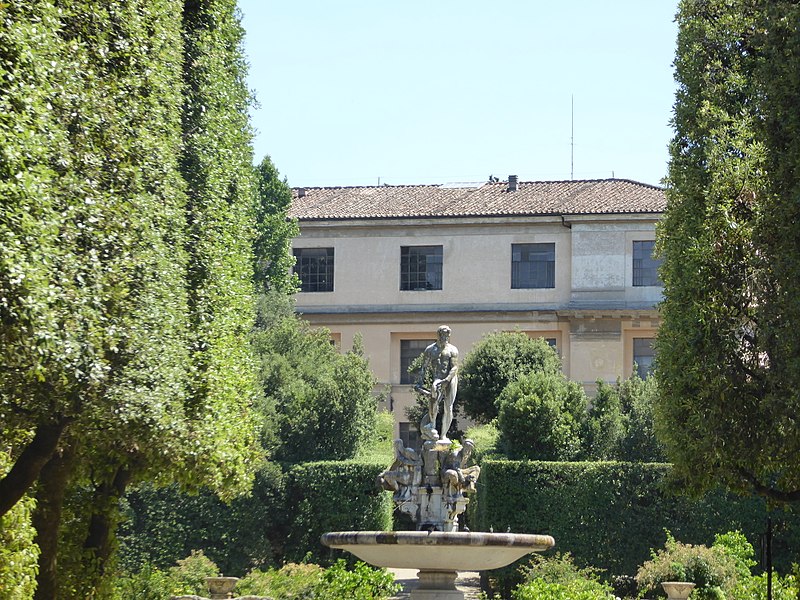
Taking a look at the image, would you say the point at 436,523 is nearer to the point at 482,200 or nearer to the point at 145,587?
the point at 145,587

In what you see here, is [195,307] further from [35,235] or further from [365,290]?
[365,290]

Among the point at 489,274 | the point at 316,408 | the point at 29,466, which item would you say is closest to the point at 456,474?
the point at 29,466

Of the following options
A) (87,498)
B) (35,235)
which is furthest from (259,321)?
(35,235)

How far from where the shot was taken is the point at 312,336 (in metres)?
41.1

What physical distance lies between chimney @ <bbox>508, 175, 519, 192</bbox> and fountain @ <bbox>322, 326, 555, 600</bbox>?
27664 mm

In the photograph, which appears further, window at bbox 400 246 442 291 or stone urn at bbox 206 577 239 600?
window at bbox 400 246 442 291

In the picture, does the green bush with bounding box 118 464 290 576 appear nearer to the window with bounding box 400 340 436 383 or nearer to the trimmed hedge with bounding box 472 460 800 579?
the trimmed hedge with bounding box 472 460 800 579

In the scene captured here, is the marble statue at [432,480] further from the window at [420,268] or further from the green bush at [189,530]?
the window at [420,268]

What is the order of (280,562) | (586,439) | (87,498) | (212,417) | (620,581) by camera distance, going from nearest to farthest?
(212,417) < (87,498) < (620,581) < (280,562) < (586,439)

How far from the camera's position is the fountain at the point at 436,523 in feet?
61.3

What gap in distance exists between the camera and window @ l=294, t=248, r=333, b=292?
49000 mm

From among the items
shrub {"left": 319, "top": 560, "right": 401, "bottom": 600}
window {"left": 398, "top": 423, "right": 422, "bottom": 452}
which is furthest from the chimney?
shrub {"left": 319, "top": 560, "right": 401, "bottom": 600}

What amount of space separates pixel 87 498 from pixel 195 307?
404cm

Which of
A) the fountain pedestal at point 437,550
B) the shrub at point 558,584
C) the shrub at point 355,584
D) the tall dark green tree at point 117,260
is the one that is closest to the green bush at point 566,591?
the shrub at point 558,584
